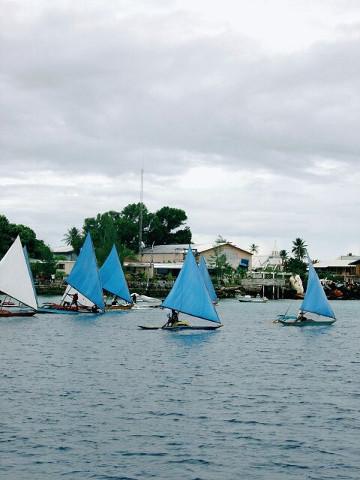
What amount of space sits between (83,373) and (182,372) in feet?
21.3

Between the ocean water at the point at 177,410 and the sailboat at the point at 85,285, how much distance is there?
21.4m

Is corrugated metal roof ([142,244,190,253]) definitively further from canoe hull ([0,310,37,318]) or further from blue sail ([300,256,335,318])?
blue sail ([300,256,335,318])

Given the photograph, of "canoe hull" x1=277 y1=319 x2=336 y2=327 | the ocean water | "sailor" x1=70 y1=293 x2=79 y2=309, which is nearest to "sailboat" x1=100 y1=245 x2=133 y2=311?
"sailor" x1=70 y1=293 x2=79 y2=309

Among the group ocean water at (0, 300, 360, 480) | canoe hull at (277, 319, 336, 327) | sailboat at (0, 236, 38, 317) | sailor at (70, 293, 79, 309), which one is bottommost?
ocean water at (0, 300, 360, 480)

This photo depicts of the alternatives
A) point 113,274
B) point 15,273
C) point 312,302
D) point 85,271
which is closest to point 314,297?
point 312,302

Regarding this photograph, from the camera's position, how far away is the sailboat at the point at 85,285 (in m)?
84.4

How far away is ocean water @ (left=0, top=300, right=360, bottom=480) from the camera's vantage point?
2534 centimetres

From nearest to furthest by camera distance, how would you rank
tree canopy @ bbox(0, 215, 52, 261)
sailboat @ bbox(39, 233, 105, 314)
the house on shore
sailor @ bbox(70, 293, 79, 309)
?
sailboat @ bbox(39, 233, 105, 314)
sailor @ bbox(70, 293, 79, 309)
tree canopy @ bbox(0, 215, 52, 261)
the house on shore

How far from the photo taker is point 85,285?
86000mm

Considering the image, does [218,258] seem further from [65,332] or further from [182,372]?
[182,372]

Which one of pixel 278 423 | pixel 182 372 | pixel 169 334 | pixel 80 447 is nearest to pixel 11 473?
pixel 80 447

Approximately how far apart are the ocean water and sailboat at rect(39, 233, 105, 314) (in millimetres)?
21369

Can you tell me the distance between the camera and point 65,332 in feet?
236

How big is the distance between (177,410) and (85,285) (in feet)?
175
